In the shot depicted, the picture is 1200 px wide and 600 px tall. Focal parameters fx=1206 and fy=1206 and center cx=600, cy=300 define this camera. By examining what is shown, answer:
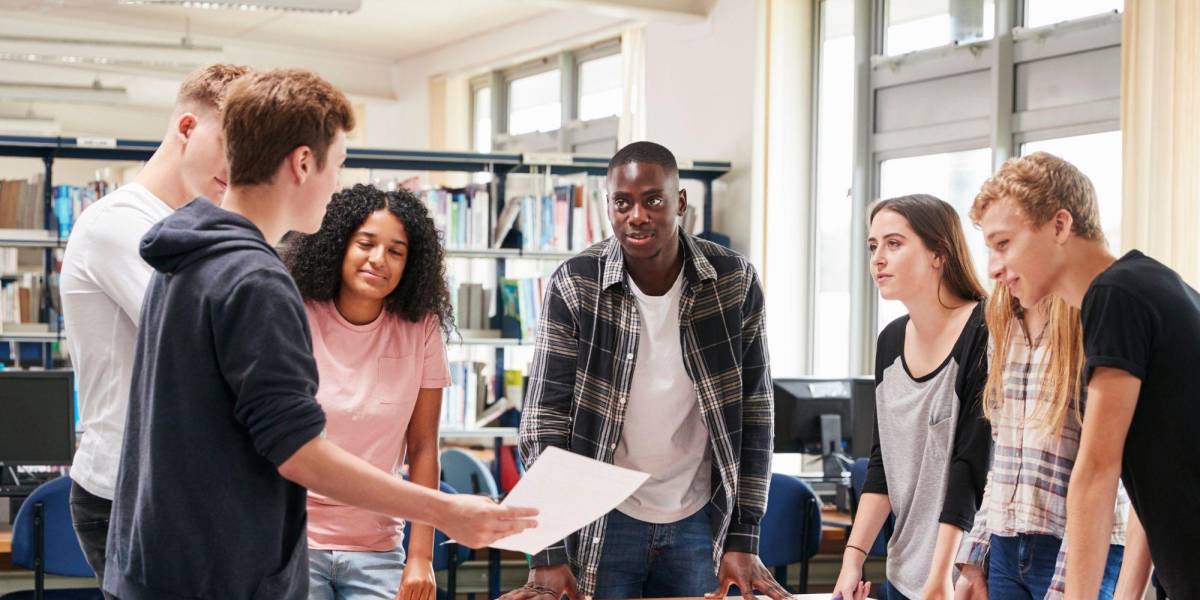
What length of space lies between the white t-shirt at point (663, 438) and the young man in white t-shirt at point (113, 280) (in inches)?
38.0

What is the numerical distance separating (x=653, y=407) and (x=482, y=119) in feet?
27.2

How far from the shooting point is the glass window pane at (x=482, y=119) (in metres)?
10.4

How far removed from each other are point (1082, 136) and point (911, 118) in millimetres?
1166

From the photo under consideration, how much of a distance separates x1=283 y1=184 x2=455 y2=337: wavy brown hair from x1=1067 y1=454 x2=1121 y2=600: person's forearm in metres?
1.27

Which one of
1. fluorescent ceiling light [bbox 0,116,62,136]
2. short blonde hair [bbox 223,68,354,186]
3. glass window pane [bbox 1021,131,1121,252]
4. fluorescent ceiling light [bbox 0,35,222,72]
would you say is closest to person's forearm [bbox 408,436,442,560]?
short blonde hair [bbox 223,68,354,186]

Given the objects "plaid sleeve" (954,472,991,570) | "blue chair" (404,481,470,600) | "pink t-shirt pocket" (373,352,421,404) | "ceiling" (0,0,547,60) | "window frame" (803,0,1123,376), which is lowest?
"blue chair" (404,481,470,600)

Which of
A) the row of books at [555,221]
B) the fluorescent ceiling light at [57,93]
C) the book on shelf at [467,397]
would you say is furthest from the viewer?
the fluorescent ceiling light at [57,93]

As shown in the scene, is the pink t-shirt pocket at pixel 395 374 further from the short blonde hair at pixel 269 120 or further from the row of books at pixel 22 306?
the row of books at pixel 22 306

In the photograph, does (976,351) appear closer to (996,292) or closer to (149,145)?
(996,292)

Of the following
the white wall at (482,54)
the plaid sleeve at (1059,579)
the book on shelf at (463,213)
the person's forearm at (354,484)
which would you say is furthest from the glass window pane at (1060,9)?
the person's forearm at (354,484)

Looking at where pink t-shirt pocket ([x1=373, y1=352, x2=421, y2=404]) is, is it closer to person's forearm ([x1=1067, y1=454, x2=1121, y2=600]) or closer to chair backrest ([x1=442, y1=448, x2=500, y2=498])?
person's forearm ([x1=1067, y1=454, x2=1121, y2=600])

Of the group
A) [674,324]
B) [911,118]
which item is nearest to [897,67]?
[911,118]

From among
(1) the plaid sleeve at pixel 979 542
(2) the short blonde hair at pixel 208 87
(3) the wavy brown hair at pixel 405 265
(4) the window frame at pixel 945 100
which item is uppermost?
(4) the window frame at pixel 945 100

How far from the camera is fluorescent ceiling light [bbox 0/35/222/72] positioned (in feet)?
29.8
